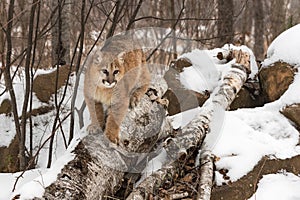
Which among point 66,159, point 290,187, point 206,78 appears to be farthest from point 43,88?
point 290,187

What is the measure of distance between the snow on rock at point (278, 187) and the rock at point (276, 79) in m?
1.69

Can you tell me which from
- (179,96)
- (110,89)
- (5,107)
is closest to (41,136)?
(5,107)

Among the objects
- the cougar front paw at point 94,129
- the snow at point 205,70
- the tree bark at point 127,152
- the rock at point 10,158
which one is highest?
the snow at point 205,70

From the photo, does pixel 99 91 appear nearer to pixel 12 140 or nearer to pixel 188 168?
pixel 188 168

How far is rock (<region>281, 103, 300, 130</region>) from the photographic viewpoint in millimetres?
4353

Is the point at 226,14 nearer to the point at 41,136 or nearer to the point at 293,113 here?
the point at 293,113

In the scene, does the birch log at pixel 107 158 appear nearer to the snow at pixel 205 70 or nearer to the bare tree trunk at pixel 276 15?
the snow at pixel 205 70

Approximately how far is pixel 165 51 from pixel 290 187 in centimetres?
654

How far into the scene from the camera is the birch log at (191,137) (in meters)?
3.38

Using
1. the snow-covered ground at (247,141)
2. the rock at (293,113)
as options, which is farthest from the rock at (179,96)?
the rock at (293,113)

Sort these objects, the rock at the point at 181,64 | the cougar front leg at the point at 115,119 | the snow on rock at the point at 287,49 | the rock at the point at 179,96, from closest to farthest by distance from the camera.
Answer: the cougar front leg at the point at 115,119, the snow on rock at the point at 287,49, the rock at the point at 179,96, the rock at the point at 181,64

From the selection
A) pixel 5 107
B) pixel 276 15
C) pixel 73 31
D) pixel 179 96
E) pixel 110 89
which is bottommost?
pixel 5 107

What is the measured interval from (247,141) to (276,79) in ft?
5.13

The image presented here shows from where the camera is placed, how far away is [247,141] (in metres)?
3.95
